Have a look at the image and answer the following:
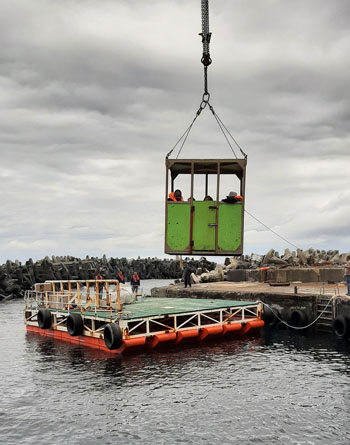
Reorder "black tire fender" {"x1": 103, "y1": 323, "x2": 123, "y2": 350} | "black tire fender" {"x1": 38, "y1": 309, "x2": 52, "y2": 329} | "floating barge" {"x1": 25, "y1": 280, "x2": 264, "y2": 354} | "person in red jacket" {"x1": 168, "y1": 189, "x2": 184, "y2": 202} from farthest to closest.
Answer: "black tire fender" {"x1": 38, "y1": 309, "x2": 52, "y2": 329}
"floating barge" {"x1": 25, "y1": 280, "x2": 264, "y2": 354}
"black tire fender" {"x1": 103, "y1": 323, "x2": 123, "y2": 350}
"person in red jacket" {"x1": 168, "y1": 189, "x2": 184, "y2": 202}

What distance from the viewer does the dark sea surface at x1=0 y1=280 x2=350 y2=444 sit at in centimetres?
1217

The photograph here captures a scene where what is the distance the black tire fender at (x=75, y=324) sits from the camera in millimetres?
22859

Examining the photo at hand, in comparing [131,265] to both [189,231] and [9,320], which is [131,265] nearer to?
[9,320]

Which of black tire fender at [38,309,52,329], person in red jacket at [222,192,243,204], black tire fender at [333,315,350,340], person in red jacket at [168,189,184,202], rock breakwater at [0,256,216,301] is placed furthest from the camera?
rock breakwater at [0,256,216,301]

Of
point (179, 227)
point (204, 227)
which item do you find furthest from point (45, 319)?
point (204, 227)

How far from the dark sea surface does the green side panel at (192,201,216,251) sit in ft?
15.6

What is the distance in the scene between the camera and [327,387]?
51.4 ft

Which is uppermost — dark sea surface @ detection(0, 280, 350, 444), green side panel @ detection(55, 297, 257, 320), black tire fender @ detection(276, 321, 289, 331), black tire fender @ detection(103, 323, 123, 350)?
green side panel @ detection(55, 297, 257, 320)

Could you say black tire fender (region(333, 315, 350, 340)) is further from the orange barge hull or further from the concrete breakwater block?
the concrete breakwater block

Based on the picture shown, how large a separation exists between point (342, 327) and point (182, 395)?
36.4 ft

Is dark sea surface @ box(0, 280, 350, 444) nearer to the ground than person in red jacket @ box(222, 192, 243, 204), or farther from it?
nearer to the ground

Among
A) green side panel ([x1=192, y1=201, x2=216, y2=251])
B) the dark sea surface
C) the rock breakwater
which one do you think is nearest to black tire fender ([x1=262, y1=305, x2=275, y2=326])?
the dark sea surface

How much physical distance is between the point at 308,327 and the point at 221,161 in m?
11.6

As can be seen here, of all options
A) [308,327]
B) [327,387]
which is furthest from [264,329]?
[327,387]
